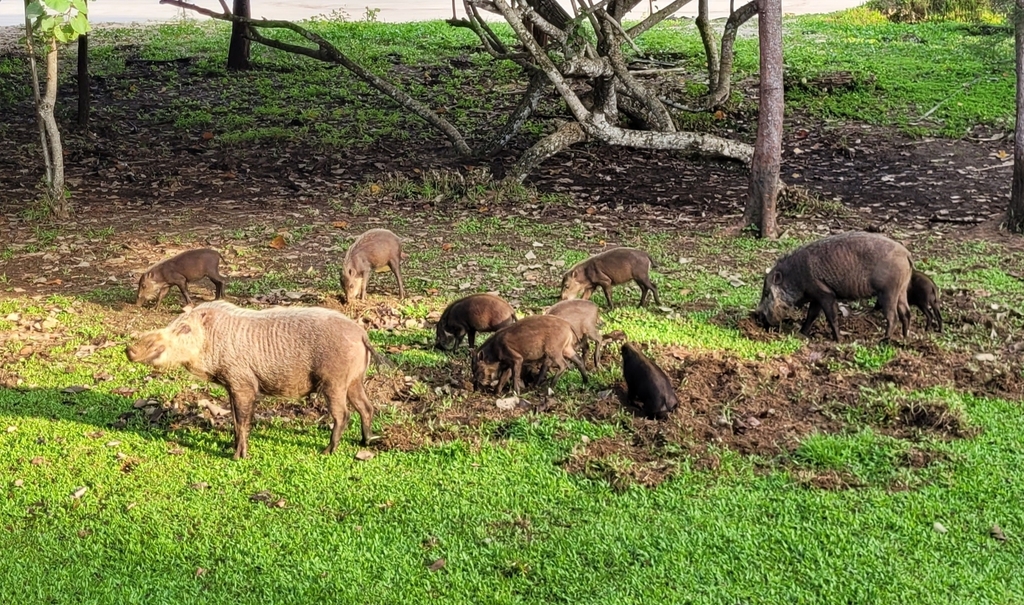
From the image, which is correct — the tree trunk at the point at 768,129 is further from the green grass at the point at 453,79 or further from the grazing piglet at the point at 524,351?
the grazing piglet at the point at 524,351

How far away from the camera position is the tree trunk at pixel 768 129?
1131 cm

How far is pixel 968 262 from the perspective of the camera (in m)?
10.4

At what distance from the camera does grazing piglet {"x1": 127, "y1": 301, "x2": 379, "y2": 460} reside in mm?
6281

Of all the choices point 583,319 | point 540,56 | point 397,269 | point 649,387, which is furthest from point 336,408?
point 540,56

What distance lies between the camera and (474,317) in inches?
313

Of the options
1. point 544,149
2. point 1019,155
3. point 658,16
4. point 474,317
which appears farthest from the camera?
point 658,16

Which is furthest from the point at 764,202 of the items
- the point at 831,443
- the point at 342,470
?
the point at 342,470

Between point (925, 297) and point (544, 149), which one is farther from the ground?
point (544, 149)

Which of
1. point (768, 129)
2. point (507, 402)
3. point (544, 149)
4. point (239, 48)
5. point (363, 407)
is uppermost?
point (239, 48)

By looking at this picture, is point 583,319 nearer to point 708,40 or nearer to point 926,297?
point 926,297

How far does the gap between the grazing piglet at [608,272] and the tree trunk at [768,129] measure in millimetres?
2961

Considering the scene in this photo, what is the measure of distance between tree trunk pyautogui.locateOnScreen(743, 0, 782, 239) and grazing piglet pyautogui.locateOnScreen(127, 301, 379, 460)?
257 inches

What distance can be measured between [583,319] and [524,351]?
0.77 metres

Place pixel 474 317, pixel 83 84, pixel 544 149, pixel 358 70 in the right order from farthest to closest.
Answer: pixel 83 84 → pixel 358 70 → pixel 544 149 → pixel 474 317
